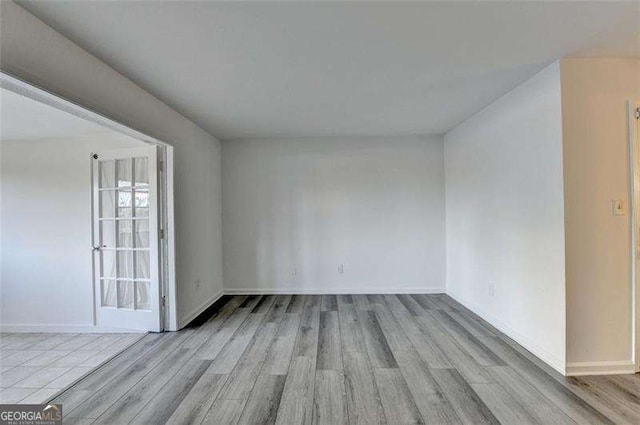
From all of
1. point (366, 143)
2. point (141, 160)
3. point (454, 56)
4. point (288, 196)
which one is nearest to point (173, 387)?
point (141, 160)

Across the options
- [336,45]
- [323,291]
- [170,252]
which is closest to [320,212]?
[323,291]

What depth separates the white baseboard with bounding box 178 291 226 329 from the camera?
316cm

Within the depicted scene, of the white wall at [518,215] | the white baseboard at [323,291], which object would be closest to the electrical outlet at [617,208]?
the white wall at [518,215]

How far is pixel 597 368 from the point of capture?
2.12 m

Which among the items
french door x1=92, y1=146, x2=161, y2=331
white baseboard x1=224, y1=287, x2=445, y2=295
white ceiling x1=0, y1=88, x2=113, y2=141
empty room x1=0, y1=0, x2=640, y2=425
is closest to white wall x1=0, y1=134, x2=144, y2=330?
empty room x1=0, y1=0, x2=640, y2=425

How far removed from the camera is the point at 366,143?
14.4 ft

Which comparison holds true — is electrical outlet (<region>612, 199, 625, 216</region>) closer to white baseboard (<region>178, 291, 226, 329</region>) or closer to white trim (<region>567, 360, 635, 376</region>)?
white trim (<region>567, 360, 635, 376</region>)

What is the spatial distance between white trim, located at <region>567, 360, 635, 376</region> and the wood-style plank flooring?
0.18ft

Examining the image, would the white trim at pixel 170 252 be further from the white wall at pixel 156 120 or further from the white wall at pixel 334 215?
the white wall at pixel 334 215

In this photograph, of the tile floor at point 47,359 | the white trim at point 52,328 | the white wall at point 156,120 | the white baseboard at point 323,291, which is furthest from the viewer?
the white baseboard at point 323,291

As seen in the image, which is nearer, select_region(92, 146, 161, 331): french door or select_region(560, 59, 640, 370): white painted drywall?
select_region(560, 59, 640, 370): white painted drywall

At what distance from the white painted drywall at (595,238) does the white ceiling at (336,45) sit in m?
0.54

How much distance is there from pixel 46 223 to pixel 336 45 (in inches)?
165

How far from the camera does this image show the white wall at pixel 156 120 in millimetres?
1553
